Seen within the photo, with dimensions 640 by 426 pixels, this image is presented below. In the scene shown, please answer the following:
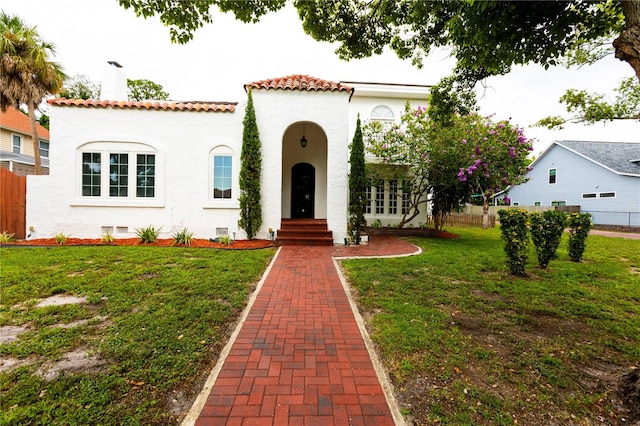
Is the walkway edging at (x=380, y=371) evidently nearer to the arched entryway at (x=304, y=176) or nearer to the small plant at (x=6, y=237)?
the arched entryway at (x=304, y=176)

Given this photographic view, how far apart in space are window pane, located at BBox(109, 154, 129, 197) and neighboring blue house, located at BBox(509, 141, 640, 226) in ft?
101

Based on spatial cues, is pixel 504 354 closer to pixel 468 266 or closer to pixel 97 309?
pixel 468 266

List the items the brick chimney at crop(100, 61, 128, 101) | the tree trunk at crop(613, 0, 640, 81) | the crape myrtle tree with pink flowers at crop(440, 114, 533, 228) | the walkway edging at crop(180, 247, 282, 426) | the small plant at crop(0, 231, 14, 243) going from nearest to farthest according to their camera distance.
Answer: the walkway edging at crop(180, 247, 282, 426) → the tree trunk at crop(613, 0, 640, 81) → the small plant at crop(0, 231, 14, 243) → the brick chimney at crop(100, 61, 128, 101) → the crape myrtle tree with pink flowers at crop(440, 114, 533, 228)

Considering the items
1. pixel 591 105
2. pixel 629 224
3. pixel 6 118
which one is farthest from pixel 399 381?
pixel 6 118

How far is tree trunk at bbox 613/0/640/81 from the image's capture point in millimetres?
2593

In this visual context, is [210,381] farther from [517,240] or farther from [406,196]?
[406,196]

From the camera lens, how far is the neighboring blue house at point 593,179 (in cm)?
1998

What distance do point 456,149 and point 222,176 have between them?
361 inches

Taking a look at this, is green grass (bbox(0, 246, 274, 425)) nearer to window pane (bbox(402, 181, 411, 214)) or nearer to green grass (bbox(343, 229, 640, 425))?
green grass (bbox(343, 229, 640, 425))

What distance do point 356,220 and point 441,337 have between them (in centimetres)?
673

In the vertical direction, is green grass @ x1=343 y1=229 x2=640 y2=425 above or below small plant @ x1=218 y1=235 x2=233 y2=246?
below

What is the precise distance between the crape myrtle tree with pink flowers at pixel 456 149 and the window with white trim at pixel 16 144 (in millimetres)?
25984

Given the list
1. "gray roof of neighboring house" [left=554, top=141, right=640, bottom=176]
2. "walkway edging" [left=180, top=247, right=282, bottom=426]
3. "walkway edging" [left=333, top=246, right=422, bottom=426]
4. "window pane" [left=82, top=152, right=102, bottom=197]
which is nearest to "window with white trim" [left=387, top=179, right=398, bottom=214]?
"walkway edging" [left=333, top=246, right=422, bottom=426]

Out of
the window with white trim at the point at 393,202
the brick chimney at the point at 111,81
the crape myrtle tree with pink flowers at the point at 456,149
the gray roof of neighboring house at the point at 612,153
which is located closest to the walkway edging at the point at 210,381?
the crape myrtle tree with pink flowers at the point at 456,149
